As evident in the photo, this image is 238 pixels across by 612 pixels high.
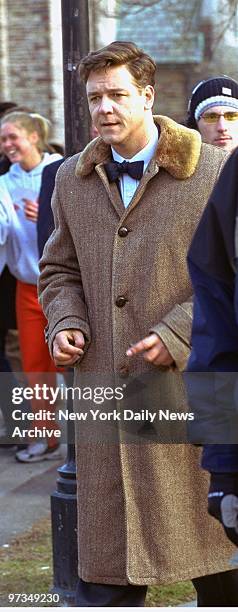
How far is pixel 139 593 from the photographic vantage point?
400 centimetres

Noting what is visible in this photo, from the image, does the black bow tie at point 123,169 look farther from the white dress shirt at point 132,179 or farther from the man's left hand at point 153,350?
the man's left hand at point 153,350

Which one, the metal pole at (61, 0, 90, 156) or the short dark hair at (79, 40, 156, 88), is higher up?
the short dark hair at (79, 40, 156, 88)

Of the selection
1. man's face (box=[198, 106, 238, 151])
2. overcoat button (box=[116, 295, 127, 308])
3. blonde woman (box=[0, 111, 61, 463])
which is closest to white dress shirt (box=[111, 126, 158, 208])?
overcoat button (box=[116, 295, 127, 308])

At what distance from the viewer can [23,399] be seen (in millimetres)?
5484

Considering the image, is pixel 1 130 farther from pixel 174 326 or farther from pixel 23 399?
pixel 174 326

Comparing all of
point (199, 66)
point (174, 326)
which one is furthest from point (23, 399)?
point (199, 66)

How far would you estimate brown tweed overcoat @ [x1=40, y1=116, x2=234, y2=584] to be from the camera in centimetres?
392

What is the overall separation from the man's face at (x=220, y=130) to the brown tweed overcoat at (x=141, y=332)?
32.0 inches

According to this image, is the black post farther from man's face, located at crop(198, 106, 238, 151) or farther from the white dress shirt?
the white dress shirt

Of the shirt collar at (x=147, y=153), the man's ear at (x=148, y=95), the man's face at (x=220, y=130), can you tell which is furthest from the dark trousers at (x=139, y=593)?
the man's face at (x=220, y=130)

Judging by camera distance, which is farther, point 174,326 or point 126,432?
point 126,432

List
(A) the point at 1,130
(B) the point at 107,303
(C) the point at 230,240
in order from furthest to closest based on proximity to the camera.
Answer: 1. (A) the point at 1,130
2. (B) the point at 107,303
3. (C) the point at 230,240

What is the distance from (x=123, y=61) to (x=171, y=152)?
32cm

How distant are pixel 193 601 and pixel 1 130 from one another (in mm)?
3543
